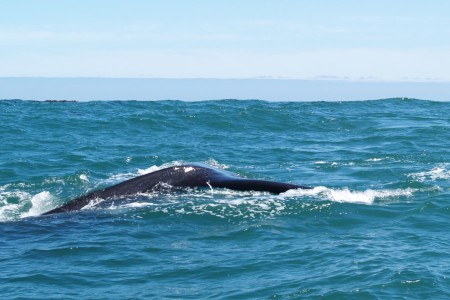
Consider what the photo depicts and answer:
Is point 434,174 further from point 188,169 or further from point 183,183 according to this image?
point 183,183

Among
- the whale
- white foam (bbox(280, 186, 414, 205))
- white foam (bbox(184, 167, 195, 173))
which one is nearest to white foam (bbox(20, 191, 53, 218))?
the whale

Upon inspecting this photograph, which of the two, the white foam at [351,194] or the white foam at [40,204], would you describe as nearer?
the white foam at [351,194]

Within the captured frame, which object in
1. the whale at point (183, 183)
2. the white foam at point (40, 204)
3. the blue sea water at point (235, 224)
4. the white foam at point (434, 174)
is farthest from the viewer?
the white foam at point (434, 174)

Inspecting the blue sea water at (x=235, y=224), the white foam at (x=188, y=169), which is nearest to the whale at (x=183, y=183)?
the white foam at (x=188, y=169)

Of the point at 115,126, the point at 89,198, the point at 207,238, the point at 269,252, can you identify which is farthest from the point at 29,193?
the point at 115,126

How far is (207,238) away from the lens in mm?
14094

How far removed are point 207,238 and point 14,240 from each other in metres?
3.81

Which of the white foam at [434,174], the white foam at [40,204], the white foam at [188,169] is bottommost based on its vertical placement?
the white foam at [40,204]

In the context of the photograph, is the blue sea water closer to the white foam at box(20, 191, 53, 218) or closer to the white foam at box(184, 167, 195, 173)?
the white foam at box(20, 191, 53, 218)

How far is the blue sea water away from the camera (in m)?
11.3

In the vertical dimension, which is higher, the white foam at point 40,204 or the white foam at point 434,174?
the white foam at point 434,174

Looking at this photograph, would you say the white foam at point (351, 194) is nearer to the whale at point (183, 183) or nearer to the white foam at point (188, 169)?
the whale at point (183, 183)

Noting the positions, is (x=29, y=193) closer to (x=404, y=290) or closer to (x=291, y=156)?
(x=291, y=156)

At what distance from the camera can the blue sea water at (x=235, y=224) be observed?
444 inches
